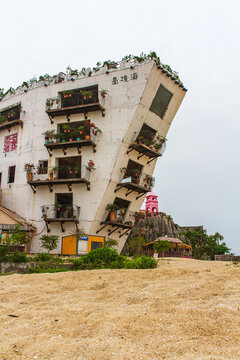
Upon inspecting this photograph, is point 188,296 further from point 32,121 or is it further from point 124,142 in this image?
point 32,121

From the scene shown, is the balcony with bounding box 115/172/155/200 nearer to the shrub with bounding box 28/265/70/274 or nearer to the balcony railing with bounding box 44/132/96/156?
the balcony railing with bounding box 44/132/96/156

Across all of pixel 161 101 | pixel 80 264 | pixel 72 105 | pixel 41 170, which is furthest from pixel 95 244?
pixel 161 101

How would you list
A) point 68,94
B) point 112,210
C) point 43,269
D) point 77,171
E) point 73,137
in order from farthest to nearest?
1. point 68,94
2. point 73,137
3. point 77,171
4. point 112,210
5. point 43,269

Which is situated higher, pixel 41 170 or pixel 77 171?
pixel 41 170

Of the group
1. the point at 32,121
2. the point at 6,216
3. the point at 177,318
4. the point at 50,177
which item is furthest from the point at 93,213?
the point at 177,318

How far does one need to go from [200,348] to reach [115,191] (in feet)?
68.5

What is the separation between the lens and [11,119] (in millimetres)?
29234

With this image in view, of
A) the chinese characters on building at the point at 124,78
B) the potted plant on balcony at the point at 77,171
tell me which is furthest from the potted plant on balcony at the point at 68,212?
Answer: the chinese characters on building at the point at 124,78

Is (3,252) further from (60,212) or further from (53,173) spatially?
(53,173)

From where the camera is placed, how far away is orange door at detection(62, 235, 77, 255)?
23.7 meters

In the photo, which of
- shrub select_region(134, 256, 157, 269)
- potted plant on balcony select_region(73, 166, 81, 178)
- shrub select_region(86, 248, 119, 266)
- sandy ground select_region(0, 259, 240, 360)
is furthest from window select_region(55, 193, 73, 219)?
sandy ground select_region(0, 259, 240, 360)

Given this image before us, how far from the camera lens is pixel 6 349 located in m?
4.23

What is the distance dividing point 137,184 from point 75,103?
8.69m

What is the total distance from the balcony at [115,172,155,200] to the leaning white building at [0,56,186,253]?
79mm
